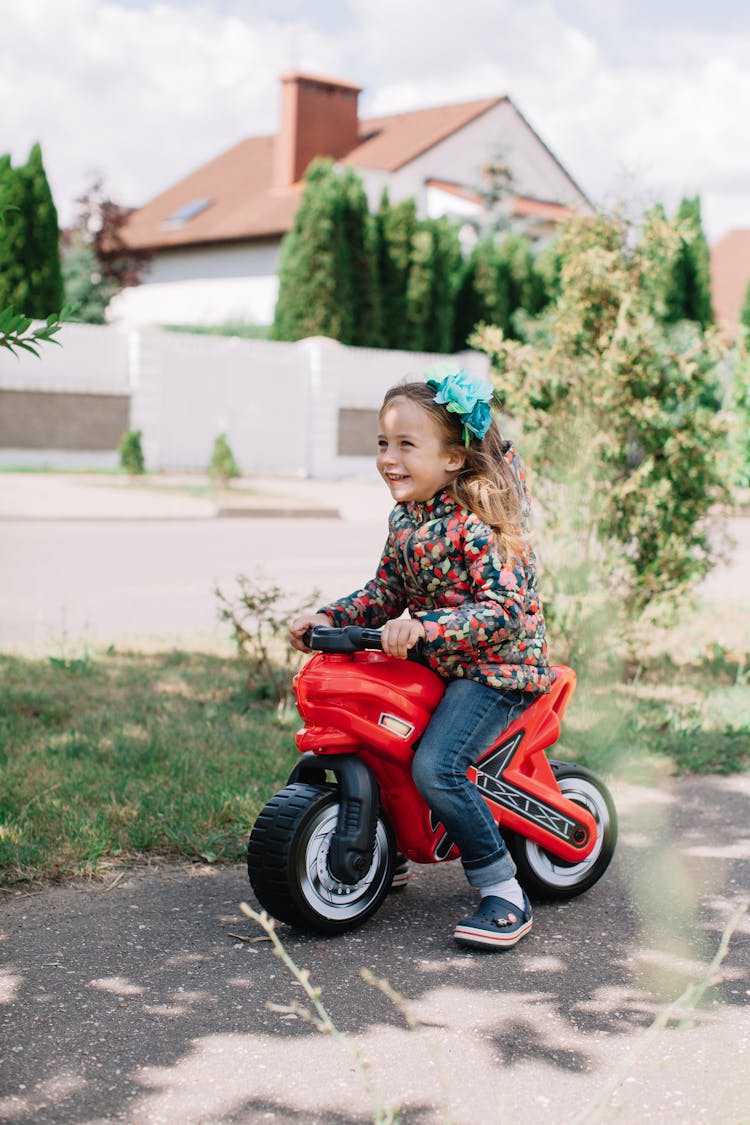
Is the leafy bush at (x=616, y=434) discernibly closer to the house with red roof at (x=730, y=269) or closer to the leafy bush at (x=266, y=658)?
the leafy bush at (x=266, y=658)

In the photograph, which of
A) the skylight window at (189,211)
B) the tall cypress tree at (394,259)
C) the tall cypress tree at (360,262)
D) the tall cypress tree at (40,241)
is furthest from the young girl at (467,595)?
the skylight window at (189,211)

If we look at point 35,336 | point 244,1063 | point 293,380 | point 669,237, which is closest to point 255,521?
point 293,380

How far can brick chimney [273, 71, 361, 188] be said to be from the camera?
128ft

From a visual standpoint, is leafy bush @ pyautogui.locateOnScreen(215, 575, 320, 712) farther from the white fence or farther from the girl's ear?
the white fence

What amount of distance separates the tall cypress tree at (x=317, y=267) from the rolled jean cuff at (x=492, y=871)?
25532 millimetres

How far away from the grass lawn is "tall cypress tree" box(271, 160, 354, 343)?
71.8 feet

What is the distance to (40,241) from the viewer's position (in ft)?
80.1

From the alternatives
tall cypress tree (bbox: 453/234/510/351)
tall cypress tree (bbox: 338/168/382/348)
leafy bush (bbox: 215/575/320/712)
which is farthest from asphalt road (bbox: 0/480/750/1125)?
tall cypress tree (bbox: 453/234/510/351)

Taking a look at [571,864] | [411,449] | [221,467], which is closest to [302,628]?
[411,449]

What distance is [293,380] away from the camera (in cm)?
2589

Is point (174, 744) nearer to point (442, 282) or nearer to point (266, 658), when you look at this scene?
point (266, 658)

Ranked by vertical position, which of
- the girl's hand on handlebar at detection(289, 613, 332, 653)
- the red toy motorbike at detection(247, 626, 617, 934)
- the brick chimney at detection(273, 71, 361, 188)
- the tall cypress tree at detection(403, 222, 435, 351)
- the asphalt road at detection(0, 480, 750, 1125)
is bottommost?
the asphalt road at detection(0, 480, 750, 1125)

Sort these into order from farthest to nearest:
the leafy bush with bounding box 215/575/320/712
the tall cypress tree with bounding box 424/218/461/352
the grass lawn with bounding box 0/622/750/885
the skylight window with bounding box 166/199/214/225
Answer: the skylight window with bounding box 166/199/214/225 < the tall cypress tree with bounding box 424/218/461/352 < the leafy bush with bounding box 215/575/320/712 < the grass lawn with bounding box 0/622/750/885

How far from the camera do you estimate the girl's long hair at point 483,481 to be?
3502 mm
